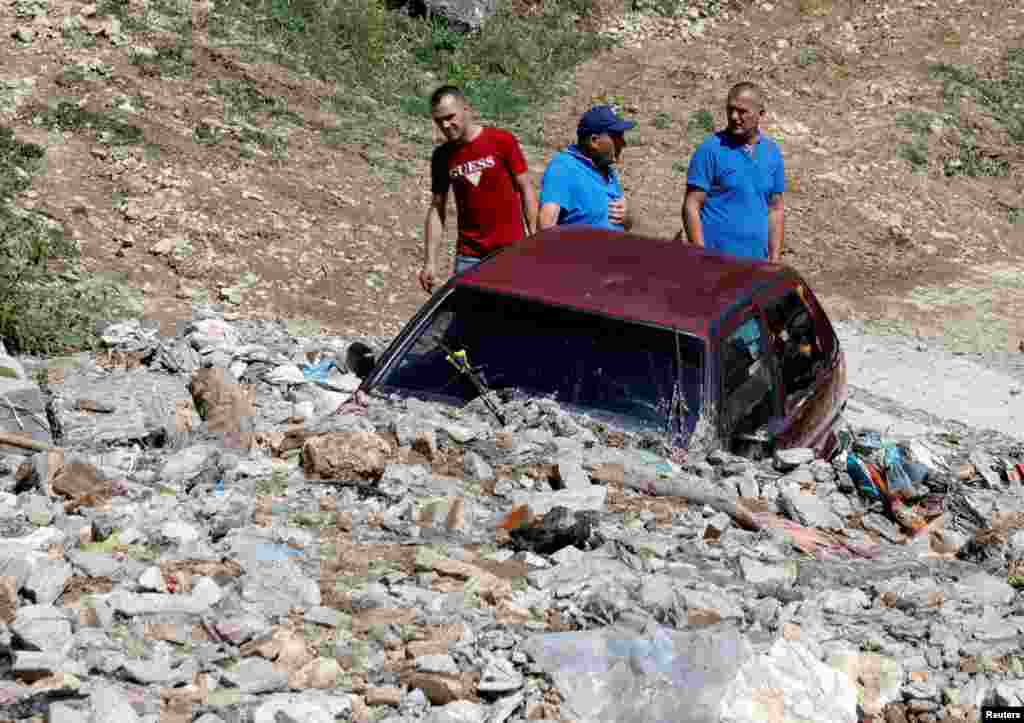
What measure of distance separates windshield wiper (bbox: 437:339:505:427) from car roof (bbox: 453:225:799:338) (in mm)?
341

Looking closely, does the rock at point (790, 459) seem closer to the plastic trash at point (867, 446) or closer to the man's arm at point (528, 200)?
the plastic trash at point (867, 446)

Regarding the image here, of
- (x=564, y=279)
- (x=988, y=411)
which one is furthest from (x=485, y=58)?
(x=564, y=279)

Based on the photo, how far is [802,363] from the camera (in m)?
7.12

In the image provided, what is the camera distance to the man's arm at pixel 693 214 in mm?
8156

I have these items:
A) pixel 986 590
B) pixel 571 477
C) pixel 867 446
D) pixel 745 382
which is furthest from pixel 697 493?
pixel 867 446

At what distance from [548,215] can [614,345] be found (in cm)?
175

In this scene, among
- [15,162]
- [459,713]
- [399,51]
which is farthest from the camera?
[399,51]

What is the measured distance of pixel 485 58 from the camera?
18062 mm

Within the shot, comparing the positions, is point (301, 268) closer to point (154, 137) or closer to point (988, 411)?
point (154, 137)

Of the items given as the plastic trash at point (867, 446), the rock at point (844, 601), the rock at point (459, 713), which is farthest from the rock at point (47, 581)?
the plastic trash at point (867, 446)

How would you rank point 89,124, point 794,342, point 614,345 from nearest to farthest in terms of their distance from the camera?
1. point 614,345
2. point 794,342
3. point 89,124

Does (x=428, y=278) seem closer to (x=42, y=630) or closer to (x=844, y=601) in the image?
(x=844, y=601)

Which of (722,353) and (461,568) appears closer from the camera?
(461,568)

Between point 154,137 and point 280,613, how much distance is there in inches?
395
